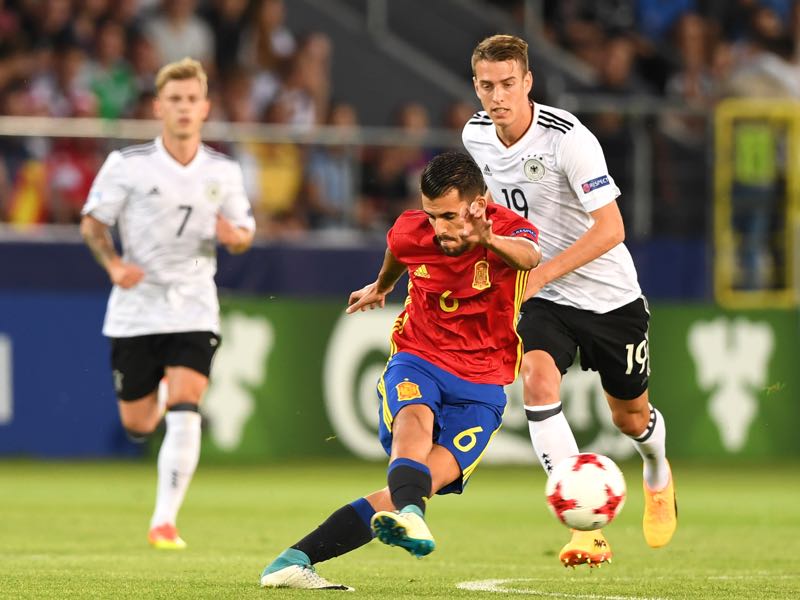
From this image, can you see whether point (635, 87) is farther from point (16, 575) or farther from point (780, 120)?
point (16, 575)

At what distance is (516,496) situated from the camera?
1258cm

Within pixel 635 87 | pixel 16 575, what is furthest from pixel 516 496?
pixel 635 87

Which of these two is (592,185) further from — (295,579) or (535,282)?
(295,579)

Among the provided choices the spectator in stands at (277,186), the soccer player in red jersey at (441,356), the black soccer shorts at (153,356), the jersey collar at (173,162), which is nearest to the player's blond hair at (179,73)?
the jersey collar at (173,162)

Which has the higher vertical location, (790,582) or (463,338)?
(463,338)

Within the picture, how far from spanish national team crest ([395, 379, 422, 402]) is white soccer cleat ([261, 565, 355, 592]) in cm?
74

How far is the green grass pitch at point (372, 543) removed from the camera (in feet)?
22.6

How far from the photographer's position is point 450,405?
6.45 m

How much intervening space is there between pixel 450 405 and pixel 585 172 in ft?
5.08

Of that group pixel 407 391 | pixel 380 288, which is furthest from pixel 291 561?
pixel 380 288

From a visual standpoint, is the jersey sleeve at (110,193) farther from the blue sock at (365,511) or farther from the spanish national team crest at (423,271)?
the blue sock at (365,511)

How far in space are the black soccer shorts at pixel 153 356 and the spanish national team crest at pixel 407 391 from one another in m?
3.19

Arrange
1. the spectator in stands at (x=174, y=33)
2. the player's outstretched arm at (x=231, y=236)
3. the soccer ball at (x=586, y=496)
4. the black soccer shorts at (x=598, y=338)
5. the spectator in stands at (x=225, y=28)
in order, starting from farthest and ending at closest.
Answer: the spectator in stands at (x=225, y=28) → the spectator in stands at (x=174, y=33) → the player's outstretched arm at (x=231, y=236) → the black soccer shorts at (x=598, y=338) → the soccer ball at (x=586, y=496)

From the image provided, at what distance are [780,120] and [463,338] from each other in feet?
36.2
